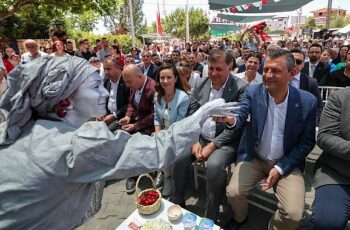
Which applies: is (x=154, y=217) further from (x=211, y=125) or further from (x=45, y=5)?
(x=45, y=5)

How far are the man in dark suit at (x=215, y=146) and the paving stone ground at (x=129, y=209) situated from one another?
0.79 ft

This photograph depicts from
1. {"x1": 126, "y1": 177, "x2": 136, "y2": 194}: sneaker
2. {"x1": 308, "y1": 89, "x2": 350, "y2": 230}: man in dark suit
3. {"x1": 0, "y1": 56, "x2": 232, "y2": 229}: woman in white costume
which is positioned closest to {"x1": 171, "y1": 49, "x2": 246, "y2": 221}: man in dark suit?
{"x1": 126, "y1": 177, "x2": 136, "y2": 194}: sneaker

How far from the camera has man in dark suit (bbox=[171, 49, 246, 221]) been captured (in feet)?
8.86

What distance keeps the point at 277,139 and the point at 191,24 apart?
48.7 metres

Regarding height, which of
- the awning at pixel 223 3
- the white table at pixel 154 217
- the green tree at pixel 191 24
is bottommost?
the white table at pixel 154 217

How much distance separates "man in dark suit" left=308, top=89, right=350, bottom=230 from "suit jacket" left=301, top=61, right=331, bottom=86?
294 cm

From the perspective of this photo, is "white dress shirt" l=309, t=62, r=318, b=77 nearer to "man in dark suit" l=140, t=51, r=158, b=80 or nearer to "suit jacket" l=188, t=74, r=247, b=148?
"suit jacket" l=188, t=74, r=247, b=148

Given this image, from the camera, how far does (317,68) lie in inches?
205

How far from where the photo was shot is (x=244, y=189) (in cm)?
249

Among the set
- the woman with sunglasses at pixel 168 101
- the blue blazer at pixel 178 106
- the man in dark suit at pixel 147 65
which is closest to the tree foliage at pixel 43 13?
the man in dark suit at pixel 147 65

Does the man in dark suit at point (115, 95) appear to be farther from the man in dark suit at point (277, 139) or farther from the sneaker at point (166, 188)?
the man in dark suit at point (277, 139)

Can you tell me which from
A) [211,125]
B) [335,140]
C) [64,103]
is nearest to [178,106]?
[211,125]

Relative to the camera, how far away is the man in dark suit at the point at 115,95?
4392mm

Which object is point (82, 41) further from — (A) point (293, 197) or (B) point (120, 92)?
(A) point (293, 197)
